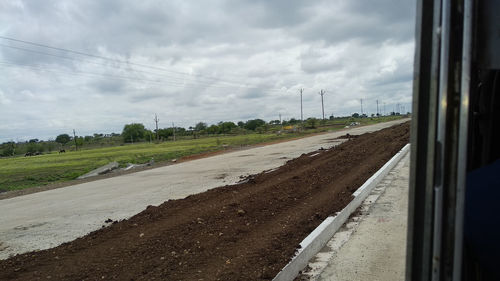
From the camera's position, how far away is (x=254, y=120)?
11644 centimetres

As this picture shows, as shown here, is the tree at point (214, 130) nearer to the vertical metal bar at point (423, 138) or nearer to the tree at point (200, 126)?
the tree at point (200, 126)

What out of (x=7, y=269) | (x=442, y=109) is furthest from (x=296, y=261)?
(x=7, y=269)

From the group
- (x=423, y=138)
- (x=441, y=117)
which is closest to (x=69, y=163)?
(x=423, y=138)

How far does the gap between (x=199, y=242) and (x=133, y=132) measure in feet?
368

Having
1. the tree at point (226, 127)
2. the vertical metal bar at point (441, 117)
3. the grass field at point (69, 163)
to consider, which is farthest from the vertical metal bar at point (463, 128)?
the tree at point (226, 127)

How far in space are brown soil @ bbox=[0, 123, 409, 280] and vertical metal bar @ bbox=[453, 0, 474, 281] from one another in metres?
2.53

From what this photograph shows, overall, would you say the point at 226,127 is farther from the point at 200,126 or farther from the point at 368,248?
the point at 368,248

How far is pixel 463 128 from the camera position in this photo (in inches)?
61.2

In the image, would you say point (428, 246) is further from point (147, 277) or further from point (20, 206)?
point (20, 206)

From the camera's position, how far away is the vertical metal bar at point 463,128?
5.08ft

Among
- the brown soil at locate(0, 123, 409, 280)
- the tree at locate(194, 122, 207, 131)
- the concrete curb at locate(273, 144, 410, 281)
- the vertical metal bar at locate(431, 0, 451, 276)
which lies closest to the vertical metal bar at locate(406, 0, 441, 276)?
the vertical metal bar at locate(431, 0, 451, 276)

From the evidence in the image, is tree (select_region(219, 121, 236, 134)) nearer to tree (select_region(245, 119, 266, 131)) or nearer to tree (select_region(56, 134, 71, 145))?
tree (select_region(245, 119, 266, 131))

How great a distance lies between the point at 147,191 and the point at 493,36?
37.5 feet

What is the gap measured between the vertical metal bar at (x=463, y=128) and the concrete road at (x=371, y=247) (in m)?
2.67
